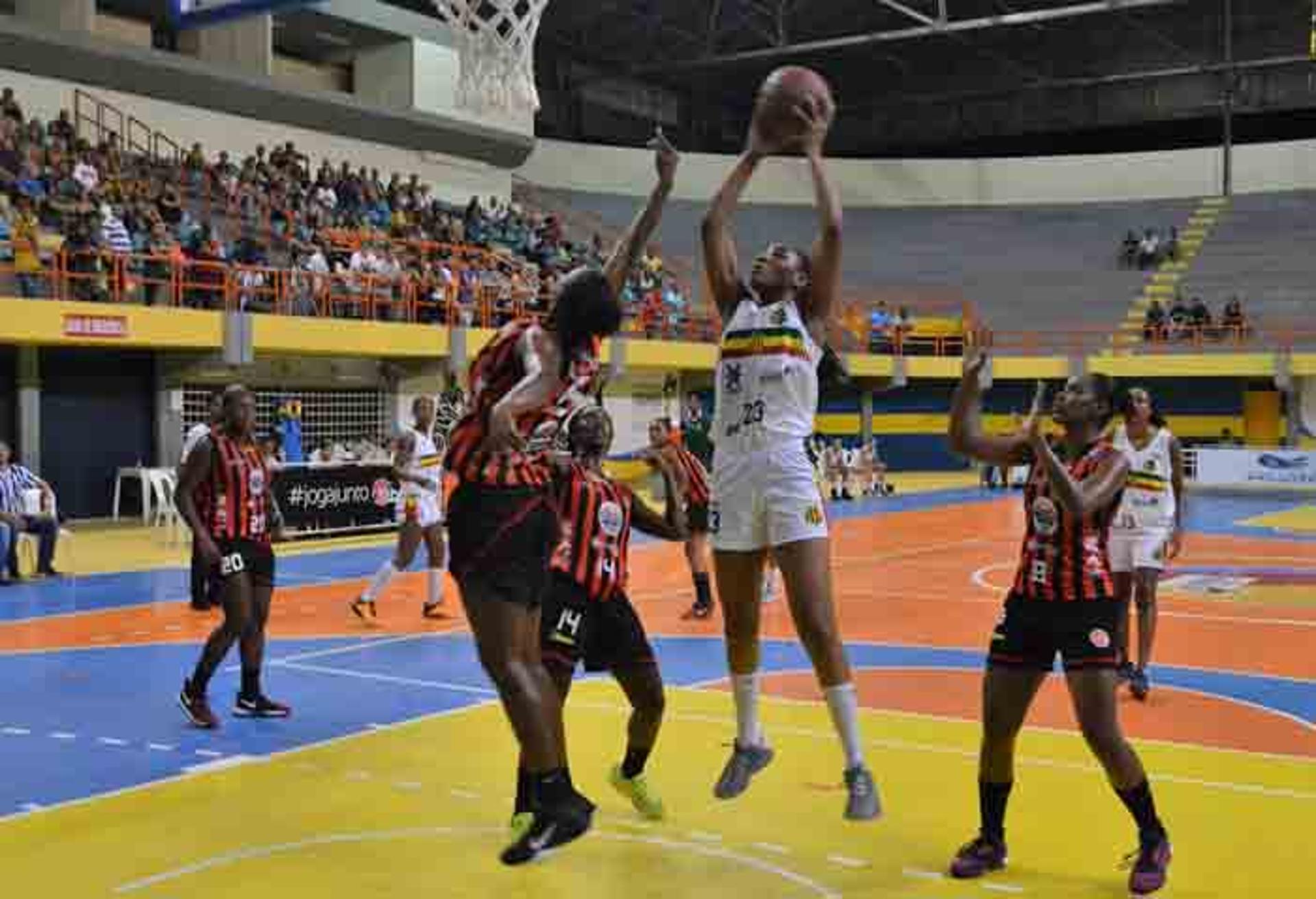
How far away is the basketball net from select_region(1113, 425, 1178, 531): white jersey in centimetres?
768

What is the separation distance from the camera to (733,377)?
18.0 ft

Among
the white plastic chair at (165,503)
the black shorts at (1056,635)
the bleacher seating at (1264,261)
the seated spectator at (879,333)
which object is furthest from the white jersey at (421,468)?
the bleacher seating at (1264,261)

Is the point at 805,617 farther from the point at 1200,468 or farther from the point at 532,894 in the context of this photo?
the point at 1200,468

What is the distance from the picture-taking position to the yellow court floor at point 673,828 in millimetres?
5277

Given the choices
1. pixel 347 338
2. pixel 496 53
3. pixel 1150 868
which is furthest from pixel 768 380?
pixel 347 338

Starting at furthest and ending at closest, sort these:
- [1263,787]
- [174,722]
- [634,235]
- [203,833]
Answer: [174,722]
[1263,787]
[203,833]
[634,235]

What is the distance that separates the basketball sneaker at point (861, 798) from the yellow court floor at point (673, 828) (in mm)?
274

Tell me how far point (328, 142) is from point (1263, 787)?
91.1 ft

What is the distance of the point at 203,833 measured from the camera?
6.01 m

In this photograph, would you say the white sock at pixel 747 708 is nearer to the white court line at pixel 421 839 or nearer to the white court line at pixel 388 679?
the white court line at pixel 421 839

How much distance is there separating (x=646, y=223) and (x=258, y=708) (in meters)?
4.59

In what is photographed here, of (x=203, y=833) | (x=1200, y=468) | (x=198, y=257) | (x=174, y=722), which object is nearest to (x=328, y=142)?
(x=198, y=257)

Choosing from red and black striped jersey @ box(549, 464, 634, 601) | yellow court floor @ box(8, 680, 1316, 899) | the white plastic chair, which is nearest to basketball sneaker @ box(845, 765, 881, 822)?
yellow court floor @ box(8, 680, 1316, 899)

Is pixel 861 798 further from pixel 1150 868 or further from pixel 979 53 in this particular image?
pixel 979 53
